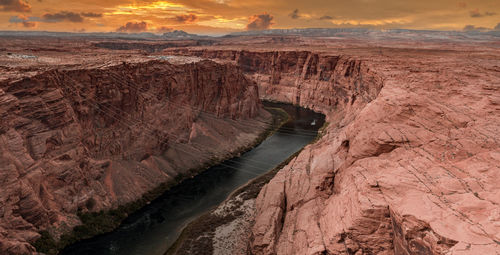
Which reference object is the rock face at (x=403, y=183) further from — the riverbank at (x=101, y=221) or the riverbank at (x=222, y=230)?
the riverbank at (x=101, y=221)

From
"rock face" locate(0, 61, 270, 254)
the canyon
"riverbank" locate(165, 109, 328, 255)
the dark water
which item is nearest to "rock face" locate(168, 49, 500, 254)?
the canyon

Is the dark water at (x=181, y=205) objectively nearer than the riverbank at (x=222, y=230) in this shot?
No

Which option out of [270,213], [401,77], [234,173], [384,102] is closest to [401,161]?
[384,102]

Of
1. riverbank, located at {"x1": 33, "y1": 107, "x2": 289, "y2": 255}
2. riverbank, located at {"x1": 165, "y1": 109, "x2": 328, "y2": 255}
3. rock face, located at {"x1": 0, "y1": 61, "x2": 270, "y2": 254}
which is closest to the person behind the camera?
rock face, located at {"x1": 0, "y1": 61, "x2": 270, "y2": 254}

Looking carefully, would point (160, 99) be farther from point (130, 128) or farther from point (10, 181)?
point (10, 181)

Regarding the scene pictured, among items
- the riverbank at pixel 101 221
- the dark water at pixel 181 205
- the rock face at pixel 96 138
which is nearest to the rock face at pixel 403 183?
the dark water at pixel 181 205

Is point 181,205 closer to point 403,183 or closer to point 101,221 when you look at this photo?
point 101,221

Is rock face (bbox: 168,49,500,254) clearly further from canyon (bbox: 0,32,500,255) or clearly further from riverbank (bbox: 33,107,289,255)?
riverbank (bbox: 33,107,289,255)
